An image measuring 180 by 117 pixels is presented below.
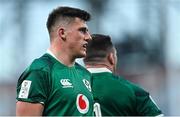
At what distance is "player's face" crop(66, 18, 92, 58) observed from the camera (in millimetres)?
5523

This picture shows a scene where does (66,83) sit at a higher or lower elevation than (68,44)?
lower

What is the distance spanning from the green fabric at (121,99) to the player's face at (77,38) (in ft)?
2.09

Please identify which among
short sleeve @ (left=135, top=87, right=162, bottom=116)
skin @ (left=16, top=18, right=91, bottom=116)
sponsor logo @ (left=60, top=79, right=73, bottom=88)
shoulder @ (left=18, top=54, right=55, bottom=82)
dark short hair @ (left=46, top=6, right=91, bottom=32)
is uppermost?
dark short hair @ (left=46, top=6, right=91, bottom=32)

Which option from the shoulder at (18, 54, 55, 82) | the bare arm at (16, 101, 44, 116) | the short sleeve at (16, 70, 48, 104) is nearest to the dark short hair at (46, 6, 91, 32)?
the shoulder at (18, 54, 55, 82)

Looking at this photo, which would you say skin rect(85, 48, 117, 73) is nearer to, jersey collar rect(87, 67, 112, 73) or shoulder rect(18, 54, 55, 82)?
jersey collar rect(87, 67, 112, 73)

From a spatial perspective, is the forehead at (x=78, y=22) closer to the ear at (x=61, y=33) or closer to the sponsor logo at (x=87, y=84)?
the ear at (x=61, y=33)

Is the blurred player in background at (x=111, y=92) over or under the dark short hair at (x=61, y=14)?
under

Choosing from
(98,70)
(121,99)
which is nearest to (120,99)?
(121,99)

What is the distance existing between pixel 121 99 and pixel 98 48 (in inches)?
19.2

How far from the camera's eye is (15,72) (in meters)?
14.5

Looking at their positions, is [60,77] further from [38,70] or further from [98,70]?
[98,70]

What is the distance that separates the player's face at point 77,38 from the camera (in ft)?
18.1

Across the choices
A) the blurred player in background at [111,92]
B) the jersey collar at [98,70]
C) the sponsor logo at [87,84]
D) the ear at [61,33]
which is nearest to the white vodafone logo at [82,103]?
the sponsor logo at [87,84]

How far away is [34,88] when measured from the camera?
17.1 ft
